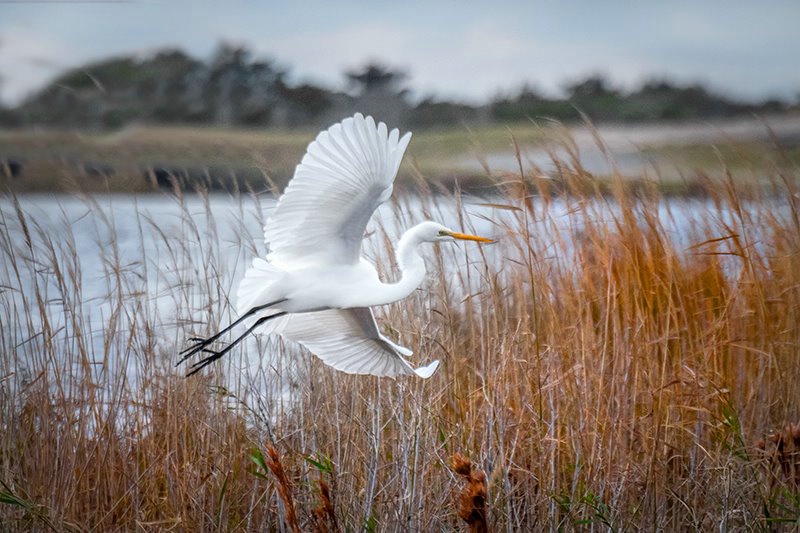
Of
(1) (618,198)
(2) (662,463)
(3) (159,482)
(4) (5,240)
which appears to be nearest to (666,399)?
(2) (662,463)

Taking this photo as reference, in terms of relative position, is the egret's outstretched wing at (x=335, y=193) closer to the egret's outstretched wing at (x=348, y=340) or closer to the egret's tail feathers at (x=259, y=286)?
the egret's tail feathers at (x=259, y=286)

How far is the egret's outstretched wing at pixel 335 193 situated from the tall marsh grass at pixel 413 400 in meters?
0.33

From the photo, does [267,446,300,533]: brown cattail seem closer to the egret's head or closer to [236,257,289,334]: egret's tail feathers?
[236,257,289,334]: egret's tail feathers

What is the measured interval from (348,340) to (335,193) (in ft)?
1.09

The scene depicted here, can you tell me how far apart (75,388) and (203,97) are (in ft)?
3.66

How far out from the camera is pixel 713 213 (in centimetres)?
238

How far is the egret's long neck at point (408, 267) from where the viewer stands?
152 cm

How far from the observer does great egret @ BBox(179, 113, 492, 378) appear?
1.42 metres

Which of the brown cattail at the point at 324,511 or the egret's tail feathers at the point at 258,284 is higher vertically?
the egret's tail feathers at the point at 258,284

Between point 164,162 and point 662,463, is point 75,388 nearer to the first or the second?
point 164,162

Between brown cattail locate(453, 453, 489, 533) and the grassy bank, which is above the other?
the grassy bank

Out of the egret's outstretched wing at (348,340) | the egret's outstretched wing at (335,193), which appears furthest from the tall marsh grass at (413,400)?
the egret's outstretched wing at (335,193)

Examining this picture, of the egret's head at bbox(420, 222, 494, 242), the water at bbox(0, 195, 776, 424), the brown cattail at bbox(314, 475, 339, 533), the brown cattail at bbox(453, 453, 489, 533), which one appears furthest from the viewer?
the water at bbox(0, 195, 776, 424)

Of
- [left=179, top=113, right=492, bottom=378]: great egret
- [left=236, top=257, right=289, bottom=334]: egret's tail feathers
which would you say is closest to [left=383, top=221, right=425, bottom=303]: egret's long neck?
[left=179, top=113, right=492, bottom=378]: great egret
